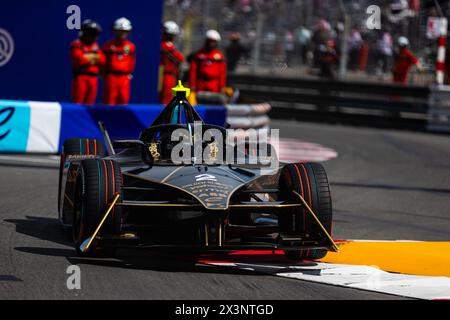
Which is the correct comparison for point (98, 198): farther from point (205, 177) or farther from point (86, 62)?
point (86, 62)

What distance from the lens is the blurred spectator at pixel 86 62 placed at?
15055 mm

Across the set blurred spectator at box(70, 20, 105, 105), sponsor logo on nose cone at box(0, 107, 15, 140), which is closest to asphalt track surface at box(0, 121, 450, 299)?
sponsor logo on nose cone at box(0, 107, 15, 140)

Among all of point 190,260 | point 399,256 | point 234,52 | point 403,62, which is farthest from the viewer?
point 234,52

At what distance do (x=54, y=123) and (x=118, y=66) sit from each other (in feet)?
8.23

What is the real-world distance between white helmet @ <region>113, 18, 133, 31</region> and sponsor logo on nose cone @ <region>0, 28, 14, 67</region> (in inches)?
66.1

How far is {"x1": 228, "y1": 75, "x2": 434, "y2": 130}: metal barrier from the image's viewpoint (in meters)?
20.7

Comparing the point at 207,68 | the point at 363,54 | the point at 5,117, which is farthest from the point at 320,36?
the point at 5,117

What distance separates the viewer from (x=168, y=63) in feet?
59.9

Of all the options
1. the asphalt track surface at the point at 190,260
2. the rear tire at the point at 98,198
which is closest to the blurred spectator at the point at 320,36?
the asphalt track surface at the point at 190,260

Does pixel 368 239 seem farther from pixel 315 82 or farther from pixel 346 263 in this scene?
pixel 315 82

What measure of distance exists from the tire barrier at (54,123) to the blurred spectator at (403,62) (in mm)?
9841

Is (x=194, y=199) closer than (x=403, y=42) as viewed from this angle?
Yes

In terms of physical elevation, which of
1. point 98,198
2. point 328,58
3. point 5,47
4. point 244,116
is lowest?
point 244,116

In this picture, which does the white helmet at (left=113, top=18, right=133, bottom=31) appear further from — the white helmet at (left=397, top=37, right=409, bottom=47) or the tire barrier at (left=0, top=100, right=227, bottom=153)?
the white helmet at (left=397, top=37, right=409, bottom=47)
